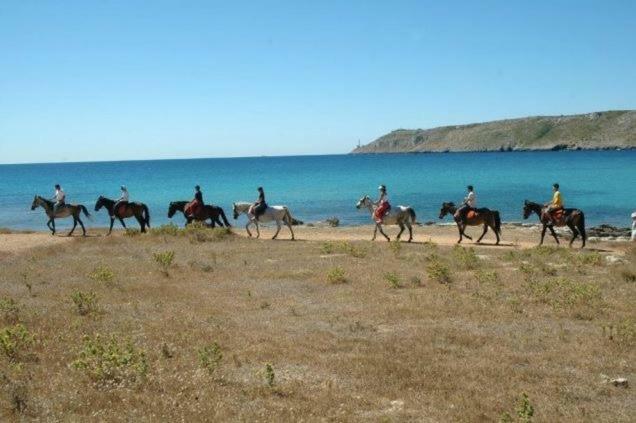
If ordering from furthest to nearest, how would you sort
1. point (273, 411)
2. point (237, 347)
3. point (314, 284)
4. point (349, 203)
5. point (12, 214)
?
point (349, 203) → point (12, 214) → point (314, 284) → point (237, 347) → point (273, 411)

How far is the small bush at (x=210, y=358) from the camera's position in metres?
9.80

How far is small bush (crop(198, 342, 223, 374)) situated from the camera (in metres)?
9.80

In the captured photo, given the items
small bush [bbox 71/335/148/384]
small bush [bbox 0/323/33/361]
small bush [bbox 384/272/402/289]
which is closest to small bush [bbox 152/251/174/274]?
small bush [bbox 384/272/402/289]

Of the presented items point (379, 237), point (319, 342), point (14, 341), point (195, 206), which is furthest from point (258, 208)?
point (14, 341)

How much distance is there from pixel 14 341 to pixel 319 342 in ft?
17.5

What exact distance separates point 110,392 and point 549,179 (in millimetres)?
92444

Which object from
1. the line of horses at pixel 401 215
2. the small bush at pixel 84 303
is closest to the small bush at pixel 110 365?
the small bush at pixel 84 303

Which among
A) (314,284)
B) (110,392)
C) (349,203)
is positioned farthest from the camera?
(349,203)

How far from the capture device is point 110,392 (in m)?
8.85

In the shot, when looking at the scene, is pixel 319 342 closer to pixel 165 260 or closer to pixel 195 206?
pixel 165 260

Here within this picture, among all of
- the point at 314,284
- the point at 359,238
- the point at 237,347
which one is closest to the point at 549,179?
the point at 359,238

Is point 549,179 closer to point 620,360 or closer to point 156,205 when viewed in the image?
point 156,205

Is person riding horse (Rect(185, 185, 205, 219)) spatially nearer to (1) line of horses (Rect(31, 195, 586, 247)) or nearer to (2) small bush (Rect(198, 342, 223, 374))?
(1) line of horses (Rect(31, 195, 586, 247))

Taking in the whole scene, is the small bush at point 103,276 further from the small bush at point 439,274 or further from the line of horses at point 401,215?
the line of horses at point 401,215
